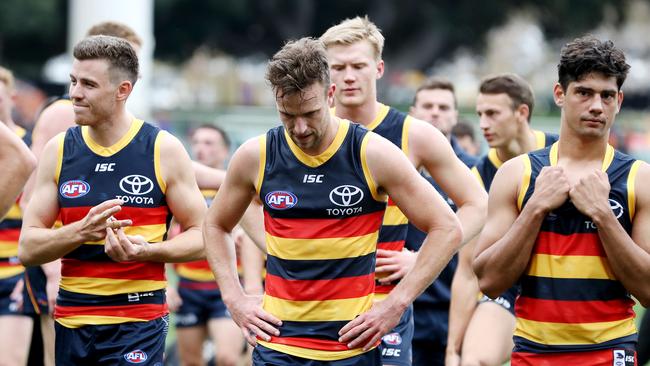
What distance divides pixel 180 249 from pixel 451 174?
1.73 metres

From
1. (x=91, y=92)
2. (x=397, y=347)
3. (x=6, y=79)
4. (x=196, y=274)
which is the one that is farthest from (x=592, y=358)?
(x=196, y=274)

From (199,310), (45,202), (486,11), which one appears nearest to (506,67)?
(486,11)

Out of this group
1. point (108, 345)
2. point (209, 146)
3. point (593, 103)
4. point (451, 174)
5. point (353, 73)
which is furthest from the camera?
point (209, 146)

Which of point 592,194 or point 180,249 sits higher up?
point 592,194

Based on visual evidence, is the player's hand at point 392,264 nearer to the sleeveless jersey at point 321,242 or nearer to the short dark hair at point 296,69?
the sleeveless jersey at point 321,242

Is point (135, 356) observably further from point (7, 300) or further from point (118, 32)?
point (7, 300)

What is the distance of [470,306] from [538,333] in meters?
2.60

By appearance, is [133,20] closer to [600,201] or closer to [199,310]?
[199,310]

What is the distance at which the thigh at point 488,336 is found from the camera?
314 inches

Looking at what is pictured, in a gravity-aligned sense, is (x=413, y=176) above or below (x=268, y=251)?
above

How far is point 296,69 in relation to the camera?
5.56 meters

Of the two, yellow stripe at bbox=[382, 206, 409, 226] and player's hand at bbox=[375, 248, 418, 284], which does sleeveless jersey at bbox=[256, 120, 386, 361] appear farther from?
yellow stripe at bbox=[382, 206, 409, 226]

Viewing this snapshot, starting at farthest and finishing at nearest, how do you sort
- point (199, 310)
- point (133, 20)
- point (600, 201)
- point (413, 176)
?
point (133, 20) → point (199, 310) → point (413, 176) → point (600, 201)

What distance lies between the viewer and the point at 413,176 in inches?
227
